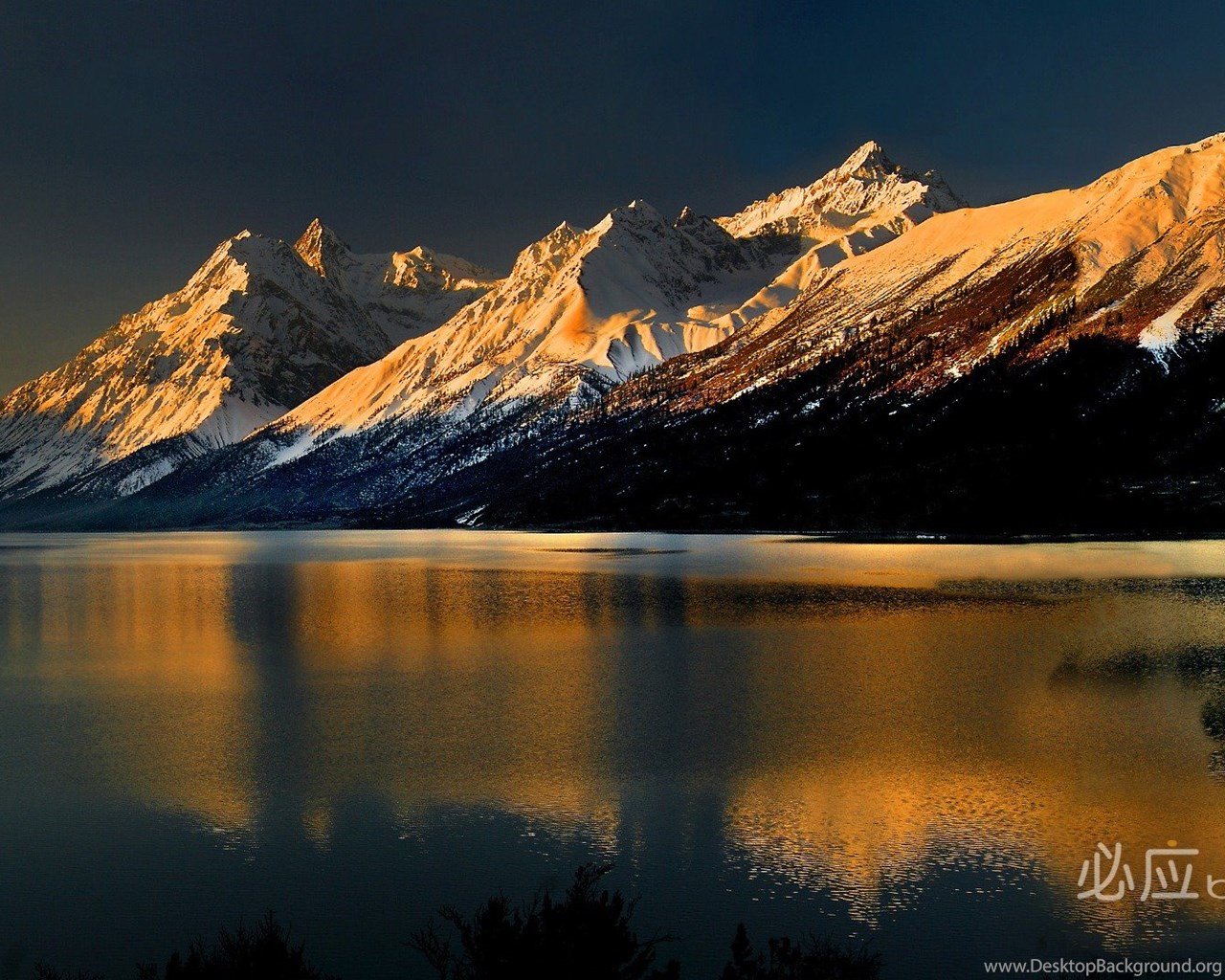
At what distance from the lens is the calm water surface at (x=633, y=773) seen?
23734mm

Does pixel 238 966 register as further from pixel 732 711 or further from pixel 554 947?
pixel 732 711

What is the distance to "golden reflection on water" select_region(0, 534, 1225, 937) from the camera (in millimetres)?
28859

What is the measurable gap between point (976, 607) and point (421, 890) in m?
58.4

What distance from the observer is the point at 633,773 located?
34750 mm

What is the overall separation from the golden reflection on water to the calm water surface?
183mm

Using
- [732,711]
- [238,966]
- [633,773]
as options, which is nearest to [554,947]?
[238,966]

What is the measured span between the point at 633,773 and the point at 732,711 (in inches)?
393

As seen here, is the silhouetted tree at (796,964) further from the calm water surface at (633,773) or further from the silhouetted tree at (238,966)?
the silhouetted tree at (238,966)

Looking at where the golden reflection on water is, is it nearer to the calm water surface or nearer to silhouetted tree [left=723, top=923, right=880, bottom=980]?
the calm water surface

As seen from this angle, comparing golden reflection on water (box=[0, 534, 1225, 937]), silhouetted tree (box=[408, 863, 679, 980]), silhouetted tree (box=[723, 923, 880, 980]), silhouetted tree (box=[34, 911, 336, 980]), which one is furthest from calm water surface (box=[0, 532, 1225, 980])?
silhouetted tree (box=[408, 863, 679, 980])

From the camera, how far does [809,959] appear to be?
1997cm

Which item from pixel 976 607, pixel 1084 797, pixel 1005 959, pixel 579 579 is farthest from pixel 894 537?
pixel 1005 959

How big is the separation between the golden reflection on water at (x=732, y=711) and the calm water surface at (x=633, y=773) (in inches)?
7.2

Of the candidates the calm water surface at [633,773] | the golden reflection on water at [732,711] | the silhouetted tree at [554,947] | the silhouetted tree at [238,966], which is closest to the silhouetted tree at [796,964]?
the calm water surface at [633,773]
